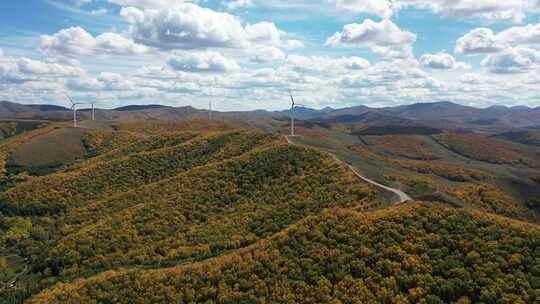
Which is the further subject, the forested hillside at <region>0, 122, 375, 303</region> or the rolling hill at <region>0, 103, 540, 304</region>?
the forested hillside at <region>0, 122, 375, 303</region>

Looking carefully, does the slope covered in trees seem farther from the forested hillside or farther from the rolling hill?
the forested hillside

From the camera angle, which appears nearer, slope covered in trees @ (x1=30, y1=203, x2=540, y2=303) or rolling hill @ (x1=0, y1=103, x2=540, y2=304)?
slope covered in trees @ (x1=30, y1=203, x2=540, y2=303)

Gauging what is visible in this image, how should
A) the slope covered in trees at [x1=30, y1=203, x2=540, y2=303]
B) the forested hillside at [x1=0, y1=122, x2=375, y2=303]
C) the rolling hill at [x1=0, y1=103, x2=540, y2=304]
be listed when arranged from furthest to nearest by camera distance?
the forested hillside at [x1=0, y1=122, x2=375, y2=303]
the rolling hill at [x1=0, y1=103, x2=540, y2=304]
the slope covered in trees at [x1=30, y1=203, x2=540, y2=303]

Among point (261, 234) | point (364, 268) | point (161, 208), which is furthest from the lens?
point (161, 208)

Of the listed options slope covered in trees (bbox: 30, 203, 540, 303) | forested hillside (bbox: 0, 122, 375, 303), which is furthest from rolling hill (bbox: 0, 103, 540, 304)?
forested hillside (bbox: 0, 122, 375, 303)

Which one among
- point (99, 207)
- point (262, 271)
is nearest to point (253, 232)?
point (262, 271)

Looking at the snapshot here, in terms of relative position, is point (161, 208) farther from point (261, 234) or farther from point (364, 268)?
point (364, 268)

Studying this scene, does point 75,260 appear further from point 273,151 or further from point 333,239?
point 273,151

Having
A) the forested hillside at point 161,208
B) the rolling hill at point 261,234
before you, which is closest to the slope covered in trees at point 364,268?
the rolling hill at point 261,234

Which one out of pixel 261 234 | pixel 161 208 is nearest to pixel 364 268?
pixel 261 234

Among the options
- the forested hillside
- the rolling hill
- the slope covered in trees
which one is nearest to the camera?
the slope covered in trees
